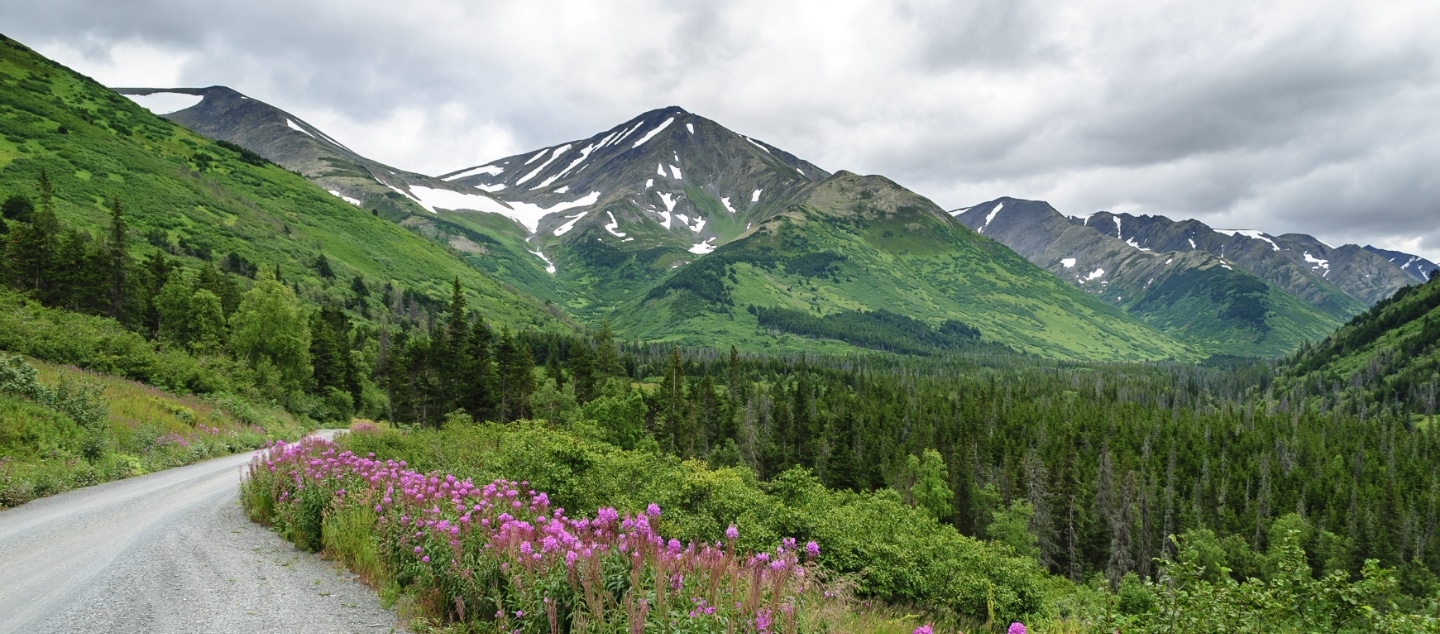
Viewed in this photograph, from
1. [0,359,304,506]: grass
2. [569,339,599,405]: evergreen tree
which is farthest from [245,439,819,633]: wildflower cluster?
[569,339,599,405]: evergreen tree

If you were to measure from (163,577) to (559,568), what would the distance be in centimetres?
763

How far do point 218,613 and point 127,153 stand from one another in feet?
713

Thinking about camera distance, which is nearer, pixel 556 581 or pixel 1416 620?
pixel 556 581

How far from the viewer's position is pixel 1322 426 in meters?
140

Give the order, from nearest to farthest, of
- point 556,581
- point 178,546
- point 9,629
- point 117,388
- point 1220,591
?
point 556,581, point 9,629, point 1220,591, point 178,546, point 117,388

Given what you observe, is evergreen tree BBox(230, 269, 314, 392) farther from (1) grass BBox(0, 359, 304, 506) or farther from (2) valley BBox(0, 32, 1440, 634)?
(1) grass BBox(0, 359, 304, 506)

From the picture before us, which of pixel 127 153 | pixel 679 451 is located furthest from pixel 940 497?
pixel 127 153

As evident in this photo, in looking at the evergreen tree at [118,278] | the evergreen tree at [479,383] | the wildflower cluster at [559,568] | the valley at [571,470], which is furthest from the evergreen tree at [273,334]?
the wildflower cluster at [559,568]

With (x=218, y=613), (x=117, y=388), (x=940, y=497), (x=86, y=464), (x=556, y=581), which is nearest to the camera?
(x=556, y=581)

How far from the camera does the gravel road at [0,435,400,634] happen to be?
322 inches

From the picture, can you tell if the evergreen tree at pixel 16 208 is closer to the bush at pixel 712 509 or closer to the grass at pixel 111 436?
the grass at pixel 111 436

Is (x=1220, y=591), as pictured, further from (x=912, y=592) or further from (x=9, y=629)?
(x=9, y=629)

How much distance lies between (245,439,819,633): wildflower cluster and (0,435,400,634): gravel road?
0.98m

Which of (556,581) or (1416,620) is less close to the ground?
(556,581)
